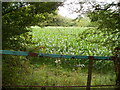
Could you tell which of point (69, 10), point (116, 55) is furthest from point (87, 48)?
point (116, 55)

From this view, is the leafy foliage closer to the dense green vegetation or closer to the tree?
the dense green vegetation

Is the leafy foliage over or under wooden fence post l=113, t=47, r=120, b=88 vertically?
over

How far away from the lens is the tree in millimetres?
2901

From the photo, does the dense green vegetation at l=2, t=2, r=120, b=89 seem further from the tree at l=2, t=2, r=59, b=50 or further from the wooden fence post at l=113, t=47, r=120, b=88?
the wooden fence post at l=113, t=47, r=120, b=88

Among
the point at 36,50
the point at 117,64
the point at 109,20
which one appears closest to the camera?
the point at 117,64

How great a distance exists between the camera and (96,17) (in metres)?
3.05

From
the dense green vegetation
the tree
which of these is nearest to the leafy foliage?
the dense green vegetation

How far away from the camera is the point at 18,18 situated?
3061 millimetres

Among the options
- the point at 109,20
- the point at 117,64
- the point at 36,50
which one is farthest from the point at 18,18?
the point at 117,64

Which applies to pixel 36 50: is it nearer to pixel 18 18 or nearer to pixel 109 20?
pixel 18 18

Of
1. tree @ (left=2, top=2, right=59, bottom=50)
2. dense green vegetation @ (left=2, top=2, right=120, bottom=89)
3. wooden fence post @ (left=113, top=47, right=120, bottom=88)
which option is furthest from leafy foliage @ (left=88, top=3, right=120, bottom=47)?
tree @ (left=2, top=2, right=59, bottom=50)

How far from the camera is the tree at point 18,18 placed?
9.52 feet

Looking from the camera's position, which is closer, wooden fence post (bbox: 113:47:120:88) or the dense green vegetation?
wooden fence post (bbox: 113:47:120:88)

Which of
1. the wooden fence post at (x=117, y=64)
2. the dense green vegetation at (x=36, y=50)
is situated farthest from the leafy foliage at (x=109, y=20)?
the wooden fence post at (x=117, y=64)
